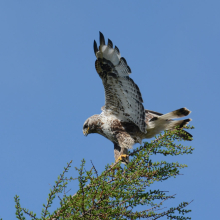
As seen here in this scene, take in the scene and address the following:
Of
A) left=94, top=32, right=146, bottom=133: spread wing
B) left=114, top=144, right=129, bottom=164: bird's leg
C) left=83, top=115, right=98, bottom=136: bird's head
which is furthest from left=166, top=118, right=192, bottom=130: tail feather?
left=83, top=115, right=98, bottom=136: bird's head

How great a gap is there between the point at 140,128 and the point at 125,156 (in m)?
0.60

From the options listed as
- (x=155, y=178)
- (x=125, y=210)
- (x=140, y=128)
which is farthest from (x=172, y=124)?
(x=125, y=210)

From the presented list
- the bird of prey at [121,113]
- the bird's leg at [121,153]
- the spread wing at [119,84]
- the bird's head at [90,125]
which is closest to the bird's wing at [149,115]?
the bird of prey at [121,113]

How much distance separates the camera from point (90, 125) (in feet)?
22.2

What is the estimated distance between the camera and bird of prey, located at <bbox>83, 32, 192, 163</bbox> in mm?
5895

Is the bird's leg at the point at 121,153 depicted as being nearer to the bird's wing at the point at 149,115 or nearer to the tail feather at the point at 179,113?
the bird's wing at the point at 149,115

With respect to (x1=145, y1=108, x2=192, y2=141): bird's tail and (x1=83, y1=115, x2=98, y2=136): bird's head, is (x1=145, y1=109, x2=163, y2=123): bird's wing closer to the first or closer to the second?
(x1=145, y1=108, x2=192, y2=141): bird's tail

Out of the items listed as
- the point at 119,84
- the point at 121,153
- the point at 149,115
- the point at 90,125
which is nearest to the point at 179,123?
the point at 149,115

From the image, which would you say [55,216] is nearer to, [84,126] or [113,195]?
[113,195]

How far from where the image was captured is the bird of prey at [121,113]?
19.3 feet

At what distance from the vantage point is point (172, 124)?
647cm

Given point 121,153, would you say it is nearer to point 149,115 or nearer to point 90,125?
point 90,125

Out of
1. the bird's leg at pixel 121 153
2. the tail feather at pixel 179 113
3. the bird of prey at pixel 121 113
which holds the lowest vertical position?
the bird's leg at pixel 121 153

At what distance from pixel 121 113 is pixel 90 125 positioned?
781 mm
